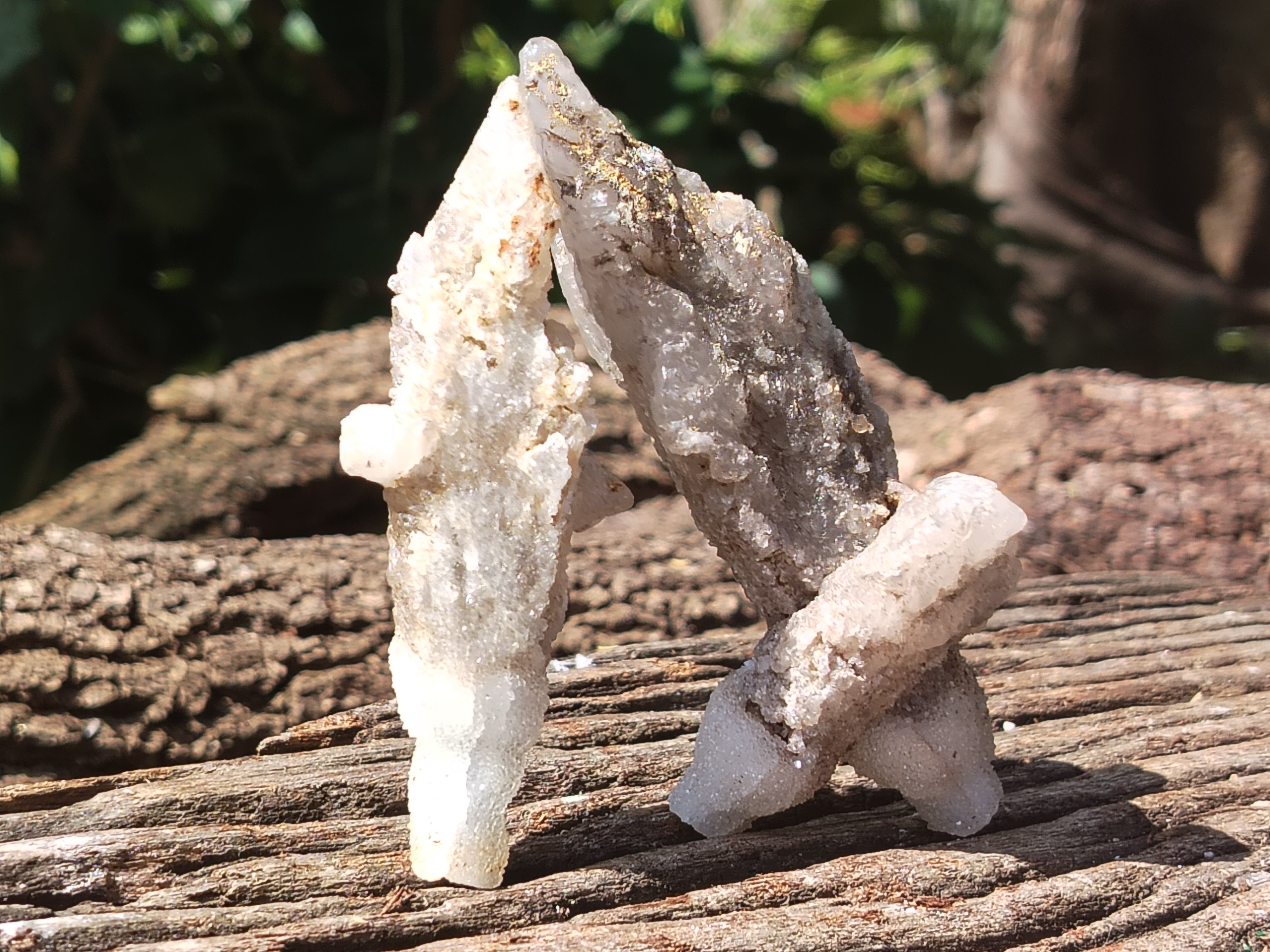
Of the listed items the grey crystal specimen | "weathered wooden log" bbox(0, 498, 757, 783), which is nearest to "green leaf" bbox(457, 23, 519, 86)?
"weathered wooden log" bbox(0, 498, 757, 783)

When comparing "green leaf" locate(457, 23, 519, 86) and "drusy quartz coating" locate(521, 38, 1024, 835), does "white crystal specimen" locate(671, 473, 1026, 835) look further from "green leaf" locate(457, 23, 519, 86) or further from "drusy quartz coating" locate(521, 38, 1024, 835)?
"green leaf" locate(457, 23, 519, 86)

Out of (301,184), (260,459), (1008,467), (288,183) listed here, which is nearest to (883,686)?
(1008,467)

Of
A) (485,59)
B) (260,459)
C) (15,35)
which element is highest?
(485,59)

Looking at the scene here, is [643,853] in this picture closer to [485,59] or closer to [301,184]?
[301,184]

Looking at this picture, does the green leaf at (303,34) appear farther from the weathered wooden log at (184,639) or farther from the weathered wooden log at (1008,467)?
the weathered wooden log at (184,639)

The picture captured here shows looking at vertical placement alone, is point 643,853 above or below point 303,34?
below

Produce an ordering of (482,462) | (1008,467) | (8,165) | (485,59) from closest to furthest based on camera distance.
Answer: (482,462), (1008,467), (8,165), (485,59)

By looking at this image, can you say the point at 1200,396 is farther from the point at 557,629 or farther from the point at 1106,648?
the point at 557,629

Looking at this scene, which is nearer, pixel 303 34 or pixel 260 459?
pixel 260 459
